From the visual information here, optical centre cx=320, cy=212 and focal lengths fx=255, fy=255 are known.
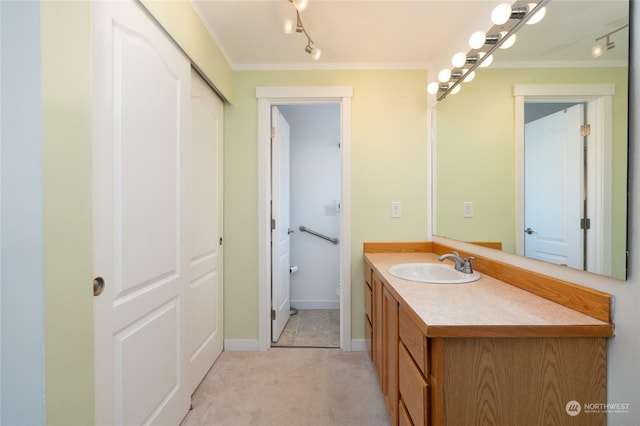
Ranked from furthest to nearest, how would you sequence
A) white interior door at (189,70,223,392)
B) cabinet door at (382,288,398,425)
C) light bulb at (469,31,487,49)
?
1. white interior door at (189,70,223,392)
2. light bulb at (469,31,487,49)
3. cabinet door at (382,288,398,425)

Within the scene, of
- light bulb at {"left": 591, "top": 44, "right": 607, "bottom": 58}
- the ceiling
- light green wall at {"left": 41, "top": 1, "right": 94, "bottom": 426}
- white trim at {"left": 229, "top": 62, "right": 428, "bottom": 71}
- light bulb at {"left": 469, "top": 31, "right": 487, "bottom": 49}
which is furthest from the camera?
white trim at {"left": 229, "top": 62, "right": 428, "bottom": 71}

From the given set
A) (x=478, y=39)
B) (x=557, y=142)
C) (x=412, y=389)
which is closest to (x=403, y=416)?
(x=412, y=389)

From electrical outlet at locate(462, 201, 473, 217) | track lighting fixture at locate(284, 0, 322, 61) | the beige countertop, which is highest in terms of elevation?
track lighting fixture at locate(284, 0, 322, 61)

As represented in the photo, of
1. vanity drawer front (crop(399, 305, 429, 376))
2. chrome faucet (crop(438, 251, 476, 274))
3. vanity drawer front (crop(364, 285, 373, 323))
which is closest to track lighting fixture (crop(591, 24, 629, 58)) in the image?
chrome faucet (crop(438, 251, 476, 274))

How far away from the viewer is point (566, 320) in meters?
0.82

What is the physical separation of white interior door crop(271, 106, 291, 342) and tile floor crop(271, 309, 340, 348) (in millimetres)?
96

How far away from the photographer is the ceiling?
98cm

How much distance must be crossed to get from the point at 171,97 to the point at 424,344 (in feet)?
5.22

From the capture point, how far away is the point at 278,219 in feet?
7.62

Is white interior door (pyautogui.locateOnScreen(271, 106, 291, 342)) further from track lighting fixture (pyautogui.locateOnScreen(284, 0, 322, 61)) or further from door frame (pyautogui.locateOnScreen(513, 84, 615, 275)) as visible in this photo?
door frame (pyautogui.locateOnScreen(513, 84, 615, 275))

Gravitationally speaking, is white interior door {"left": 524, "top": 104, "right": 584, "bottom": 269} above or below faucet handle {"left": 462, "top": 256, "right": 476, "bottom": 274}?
above

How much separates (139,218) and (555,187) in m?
1.71

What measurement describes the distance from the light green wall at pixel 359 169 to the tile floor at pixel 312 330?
0.30m

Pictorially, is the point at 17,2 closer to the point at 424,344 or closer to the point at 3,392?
the point at 3,392
